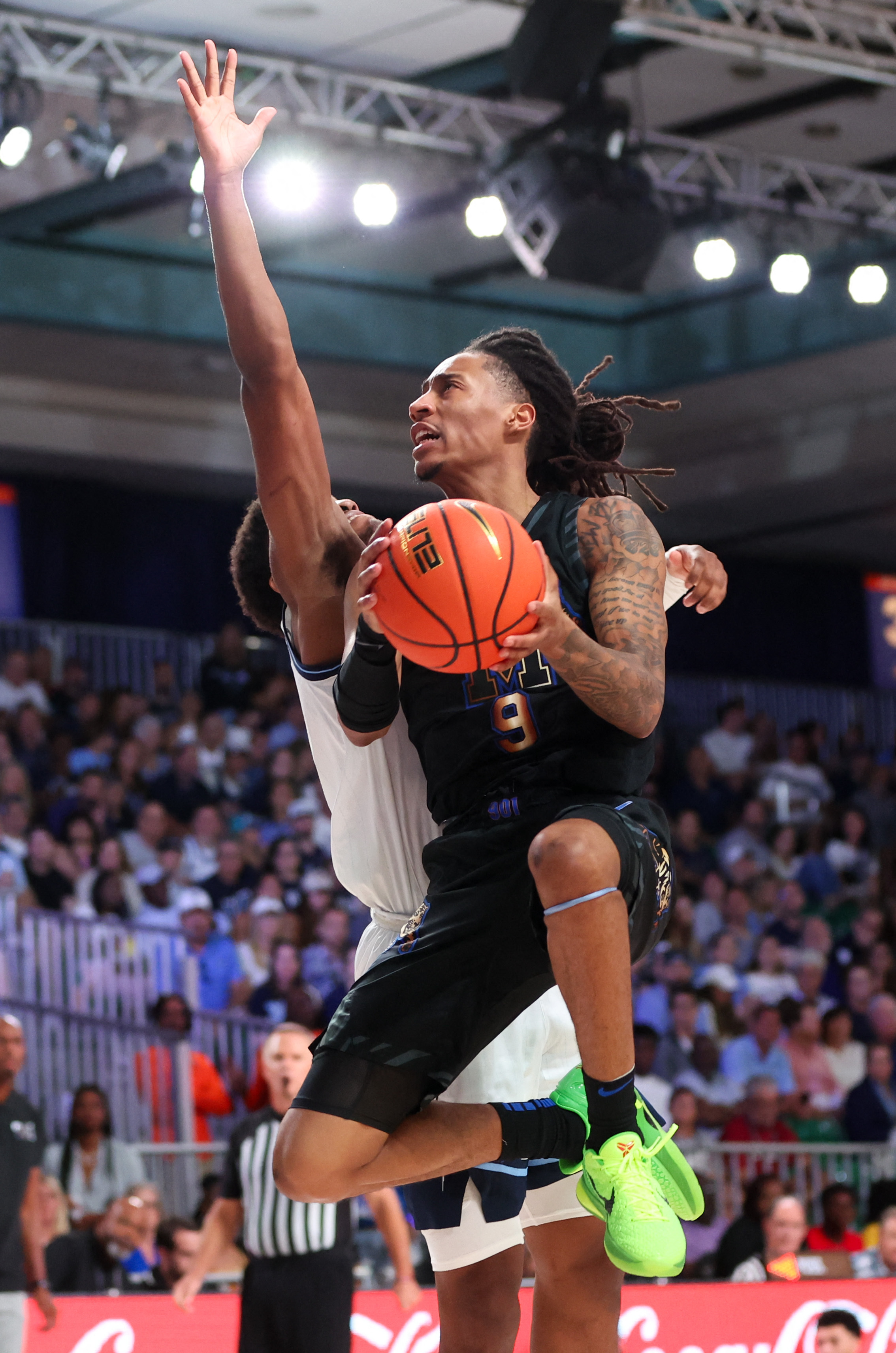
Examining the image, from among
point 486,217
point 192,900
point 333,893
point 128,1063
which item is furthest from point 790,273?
point 128,1063

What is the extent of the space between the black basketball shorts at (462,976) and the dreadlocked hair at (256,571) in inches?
36.2

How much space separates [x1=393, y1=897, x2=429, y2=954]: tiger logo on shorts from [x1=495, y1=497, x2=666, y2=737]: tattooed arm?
0.48m

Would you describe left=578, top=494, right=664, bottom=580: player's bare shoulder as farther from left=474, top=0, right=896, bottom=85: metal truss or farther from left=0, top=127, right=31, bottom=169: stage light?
left=0, top=127, right=31, bottom=169: stage light

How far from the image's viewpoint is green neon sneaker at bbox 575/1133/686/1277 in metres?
2.83

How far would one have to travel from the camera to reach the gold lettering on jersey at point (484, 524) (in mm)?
2820

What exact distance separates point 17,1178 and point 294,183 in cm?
525

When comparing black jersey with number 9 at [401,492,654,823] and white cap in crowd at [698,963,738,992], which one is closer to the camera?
black jersey with number 9 at [401,492,654,823]

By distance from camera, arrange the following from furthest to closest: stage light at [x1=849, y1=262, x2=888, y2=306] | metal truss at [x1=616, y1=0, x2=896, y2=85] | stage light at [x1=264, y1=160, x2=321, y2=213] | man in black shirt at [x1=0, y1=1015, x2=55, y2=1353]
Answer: stage light at [x1=849, y1=262, x2=888, y2=306] < stage light at [x1=264, y1=160, x2=321, y2=213] < metal truss at [x1=616, y1=0, x2=896, y2=85] < man in black shirt at [x1=0, y1=1015, x2=55, y2=1353]

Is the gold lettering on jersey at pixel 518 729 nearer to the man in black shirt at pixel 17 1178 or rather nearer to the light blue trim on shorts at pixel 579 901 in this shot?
the light blue trim on shorts at pixel 579 901

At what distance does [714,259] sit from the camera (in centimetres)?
1009

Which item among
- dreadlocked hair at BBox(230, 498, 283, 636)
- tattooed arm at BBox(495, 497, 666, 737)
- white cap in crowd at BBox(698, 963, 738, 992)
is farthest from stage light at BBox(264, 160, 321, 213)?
tattooed arm at BBox(495, 497, 666, 737)

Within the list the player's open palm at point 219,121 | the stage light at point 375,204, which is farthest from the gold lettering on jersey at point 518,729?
the stage light at point 375,204

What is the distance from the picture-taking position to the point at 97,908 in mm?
10219

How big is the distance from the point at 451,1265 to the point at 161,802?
8.57m
